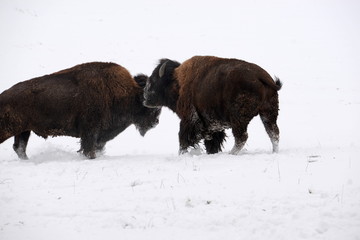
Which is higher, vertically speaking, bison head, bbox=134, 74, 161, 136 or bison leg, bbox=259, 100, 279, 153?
bison leg, bbox=259, 100, 279, 153

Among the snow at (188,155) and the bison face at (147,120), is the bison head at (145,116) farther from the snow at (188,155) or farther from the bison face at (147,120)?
the snow at (188,155)

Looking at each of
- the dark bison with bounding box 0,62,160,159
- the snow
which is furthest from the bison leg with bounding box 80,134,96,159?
the snow

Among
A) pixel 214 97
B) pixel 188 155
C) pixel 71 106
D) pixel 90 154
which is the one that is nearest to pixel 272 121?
pixel 214 97

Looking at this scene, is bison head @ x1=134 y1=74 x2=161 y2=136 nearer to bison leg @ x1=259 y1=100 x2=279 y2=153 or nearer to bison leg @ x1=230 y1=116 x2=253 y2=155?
bison leg @ x1=230 y1=116 x2=253 y2=155

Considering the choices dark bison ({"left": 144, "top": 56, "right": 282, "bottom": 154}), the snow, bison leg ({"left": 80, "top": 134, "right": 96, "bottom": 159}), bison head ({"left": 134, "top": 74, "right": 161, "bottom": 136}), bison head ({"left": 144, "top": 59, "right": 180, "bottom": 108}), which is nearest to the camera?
the snow

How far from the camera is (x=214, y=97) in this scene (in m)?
7.88

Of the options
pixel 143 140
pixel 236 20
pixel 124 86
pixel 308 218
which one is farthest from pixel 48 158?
pixel 236 20

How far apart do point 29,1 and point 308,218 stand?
27.3 m

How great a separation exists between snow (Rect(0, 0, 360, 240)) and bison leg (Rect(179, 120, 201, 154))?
31cm

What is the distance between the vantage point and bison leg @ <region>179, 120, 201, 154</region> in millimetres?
8508

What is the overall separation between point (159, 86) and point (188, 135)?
4.76ft

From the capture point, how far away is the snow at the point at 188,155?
4.71 m

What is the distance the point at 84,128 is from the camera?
29.1ft

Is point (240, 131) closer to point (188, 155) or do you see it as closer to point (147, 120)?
point (188, 155)
